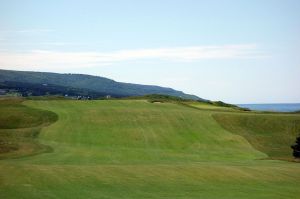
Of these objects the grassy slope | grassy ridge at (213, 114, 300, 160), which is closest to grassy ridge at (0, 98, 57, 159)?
the grassy slope

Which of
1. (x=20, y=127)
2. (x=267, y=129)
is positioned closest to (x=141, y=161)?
(x=20, y=127)

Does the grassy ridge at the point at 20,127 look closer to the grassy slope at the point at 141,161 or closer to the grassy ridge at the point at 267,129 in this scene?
the grassy slope at the point at 141,161

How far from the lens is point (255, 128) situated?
6744 cm

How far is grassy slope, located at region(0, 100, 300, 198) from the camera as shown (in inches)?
1083

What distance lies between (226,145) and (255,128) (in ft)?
40.1

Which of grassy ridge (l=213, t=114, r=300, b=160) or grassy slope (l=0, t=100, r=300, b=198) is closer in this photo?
grassy slope (l=0, t=100, r=300, b=198)

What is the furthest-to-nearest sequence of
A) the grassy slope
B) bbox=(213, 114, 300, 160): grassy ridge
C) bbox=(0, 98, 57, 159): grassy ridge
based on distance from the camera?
bbox=(213, 114, 300, 160): grassy ridge → bbox=(0, 98, 57, 159): grassy ridge → the grassy slope

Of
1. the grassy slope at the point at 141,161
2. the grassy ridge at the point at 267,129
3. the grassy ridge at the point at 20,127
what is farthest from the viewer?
the grassy ridge at the point at 267,129

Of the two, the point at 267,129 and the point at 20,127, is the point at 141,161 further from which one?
the point at 267,129

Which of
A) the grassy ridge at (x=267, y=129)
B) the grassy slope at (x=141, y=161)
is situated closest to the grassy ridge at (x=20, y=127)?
the grassy slope at (x=141, y=161)

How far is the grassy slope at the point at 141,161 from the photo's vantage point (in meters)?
27.5

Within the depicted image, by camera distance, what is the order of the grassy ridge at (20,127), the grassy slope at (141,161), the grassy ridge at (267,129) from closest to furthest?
the grassy slope at (141,161)
the grassy ridge at (20,127)
the grassy ridge at (267,129)

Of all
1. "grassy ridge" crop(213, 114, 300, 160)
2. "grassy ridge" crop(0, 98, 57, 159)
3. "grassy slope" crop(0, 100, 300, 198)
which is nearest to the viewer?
"grassy slope" crop(0, 100, 300, 198)

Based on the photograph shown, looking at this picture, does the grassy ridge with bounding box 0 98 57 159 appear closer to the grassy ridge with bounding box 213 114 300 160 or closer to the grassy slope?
the grassy slope
